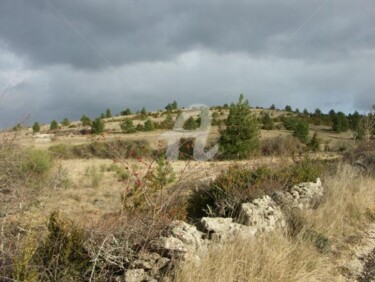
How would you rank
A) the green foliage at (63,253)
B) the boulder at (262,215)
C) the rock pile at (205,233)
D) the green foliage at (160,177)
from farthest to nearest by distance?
the boulder at (262,215)
the green foliage at (160,177)
the rock pile at (205,233)
the green foliage at (63,253)

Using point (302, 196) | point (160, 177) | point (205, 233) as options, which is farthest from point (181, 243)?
point (160, 177)

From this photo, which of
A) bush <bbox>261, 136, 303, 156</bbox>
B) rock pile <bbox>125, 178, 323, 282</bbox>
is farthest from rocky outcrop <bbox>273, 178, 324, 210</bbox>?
bush <bbox>261, 136, 303, 156</bbox>

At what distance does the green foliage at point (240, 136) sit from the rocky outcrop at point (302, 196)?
2097cm

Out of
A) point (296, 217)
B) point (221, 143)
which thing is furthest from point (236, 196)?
point (221, 143)

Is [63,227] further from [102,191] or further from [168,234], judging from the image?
[102,191]

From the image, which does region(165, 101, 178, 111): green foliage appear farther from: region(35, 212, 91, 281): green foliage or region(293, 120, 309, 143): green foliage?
region(35, 212, 91, 281): green foliage

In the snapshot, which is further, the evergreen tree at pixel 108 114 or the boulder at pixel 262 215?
the evergreen tree at pixel 108 114

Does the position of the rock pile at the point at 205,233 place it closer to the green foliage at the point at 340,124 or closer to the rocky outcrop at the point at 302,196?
the rocky outcrop at the point at 302,196

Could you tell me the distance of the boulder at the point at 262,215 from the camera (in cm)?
579

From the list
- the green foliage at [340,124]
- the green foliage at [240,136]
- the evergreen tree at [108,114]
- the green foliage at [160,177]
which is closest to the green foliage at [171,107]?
the evergreen tree at [108,114]

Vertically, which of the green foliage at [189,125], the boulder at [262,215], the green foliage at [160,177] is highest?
the green foliage at [189,125]

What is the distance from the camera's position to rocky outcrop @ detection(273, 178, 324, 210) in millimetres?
7207

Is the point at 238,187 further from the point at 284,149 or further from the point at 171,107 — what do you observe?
the point at 171,107

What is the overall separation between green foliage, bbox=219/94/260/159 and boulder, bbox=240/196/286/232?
75.0 ft
